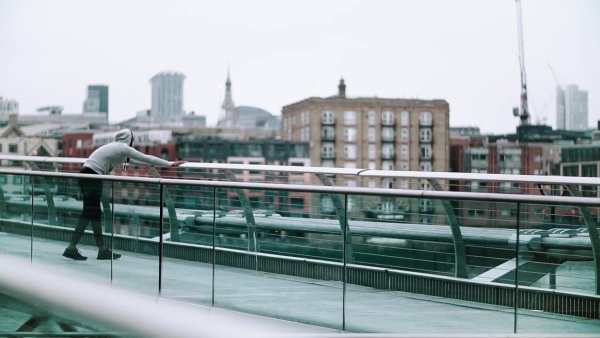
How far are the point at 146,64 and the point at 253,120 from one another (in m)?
22.4

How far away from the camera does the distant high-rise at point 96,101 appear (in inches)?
5669

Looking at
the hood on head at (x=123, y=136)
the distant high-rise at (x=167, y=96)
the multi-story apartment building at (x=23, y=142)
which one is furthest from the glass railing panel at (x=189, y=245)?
the distant high-rise at (x=167, y=96)

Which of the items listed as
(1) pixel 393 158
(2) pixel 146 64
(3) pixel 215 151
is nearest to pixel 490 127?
(1) pixel 393 158

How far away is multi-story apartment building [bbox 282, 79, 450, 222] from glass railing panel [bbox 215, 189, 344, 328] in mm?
109667

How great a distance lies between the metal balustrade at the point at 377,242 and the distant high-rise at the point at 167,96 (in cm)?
15211

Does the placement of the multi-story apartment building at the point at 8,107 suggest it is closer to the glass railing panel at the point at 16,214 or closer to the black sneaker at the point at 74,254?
the glass railing panel at the point at 16,214

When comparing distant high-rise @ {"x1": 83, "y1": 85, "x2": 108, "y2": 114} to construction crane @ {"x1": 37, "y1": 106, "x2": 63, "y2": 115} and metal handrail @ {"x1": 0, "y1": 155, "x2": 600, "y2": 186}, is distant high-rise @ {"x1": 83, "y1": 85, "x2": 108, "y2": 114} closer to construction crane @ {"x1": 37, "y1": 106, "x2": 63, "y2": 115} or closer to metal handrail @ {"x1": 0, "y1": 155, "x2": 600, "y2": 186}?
construction crane @ {"x1": 37, "y1": 106, "x2": 63, "y2": 115}

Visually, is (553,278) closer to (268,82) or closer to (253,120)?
(253,120)

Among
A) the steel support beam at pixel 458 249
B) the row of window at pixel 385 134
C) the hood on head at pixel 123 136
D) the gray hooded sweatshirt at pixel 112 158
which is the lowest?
the steel support beam at pixel 458 249

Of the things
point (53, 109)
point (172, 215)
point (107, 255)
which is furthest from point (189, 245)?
point (53, 109)

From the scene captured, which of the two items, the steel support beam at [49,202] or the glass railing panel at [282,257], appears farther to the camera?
the steel support beam at [49,202]

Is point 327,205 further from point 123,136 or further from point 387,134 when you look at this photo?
point 387,134

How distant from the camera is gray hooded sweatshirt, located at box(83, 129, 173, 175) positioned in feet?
24.4

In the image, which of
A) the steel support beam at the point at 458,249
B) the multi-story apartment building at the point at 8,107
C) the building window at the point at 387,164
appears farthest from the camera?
the multi-story apartment building at the point at 8,107
